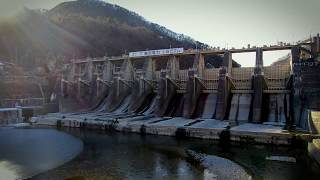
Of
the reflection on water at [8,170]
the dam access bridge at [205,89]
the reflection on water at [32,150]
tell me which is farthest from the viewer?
the dam access bridge at [205,89]

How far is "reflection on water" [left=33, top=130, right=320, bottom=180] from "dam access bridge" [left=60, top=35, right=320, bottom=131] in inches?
327

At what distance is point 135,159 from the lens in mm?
27406

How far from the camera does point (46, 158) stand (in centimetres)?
2766

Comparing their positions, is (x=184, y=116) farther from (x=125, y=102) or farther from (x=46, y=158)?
(x=46, y=158)

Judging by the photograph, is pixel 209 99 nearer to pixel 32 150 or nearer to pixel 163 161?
pixel 163 161

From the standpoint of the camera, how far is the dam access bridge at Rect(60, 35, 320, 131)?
39.8m

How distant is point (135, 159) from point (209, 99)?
65.8 ft

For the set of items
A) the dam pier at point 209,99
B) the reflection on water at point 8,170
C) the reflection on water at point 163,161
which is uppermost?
the dam pier at point 209,99

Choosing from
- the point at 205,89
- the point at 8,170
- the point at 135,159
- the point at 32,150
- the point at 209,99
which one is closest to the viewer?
the point at 8,170

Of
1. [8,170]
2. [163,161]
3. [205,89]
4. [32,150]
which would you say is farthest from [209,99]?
[8,170]

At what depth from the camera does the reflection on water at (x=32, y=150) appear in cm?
2457

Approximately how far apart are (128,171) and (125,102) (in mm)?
31440

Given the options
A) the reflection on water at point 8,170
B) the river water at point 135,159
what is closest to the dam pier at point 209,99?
the river water at point 135,159

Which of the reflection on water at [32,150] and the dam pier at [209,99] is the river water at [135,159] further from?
the dam pier at [209,99]
